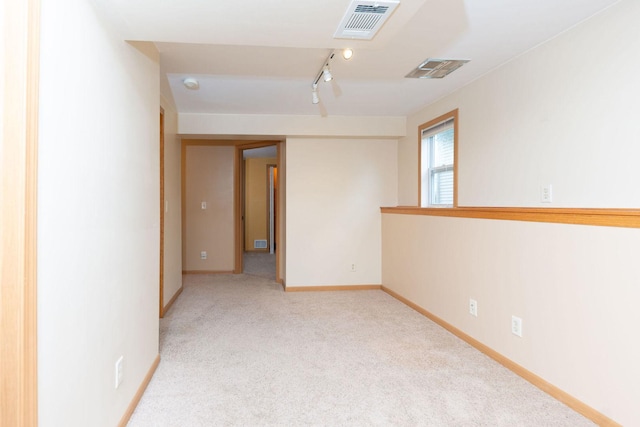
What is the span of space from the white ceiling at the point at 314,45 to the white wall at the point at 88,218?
321 millimetres

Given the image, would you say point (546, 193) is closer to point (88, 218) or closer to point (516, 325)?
point (516, 325)

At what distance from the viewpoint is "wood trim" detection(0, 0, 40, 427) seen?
1.00 m

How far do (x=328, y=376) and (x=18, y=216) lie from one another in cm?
195

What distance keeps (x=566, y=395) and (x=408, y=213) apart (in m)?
2.40

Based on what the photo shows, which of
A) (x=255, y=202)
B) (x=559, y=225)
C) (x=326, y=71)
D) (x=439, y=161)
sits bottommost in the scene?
(x=559, y=225)

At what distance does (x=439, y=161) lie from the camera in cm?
410

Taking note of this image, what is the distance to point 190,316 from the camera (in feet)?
12.3

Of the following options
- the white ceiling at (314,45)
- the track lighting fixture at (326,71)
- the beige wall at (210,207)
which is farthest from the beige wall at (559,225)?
the beige wall at (210,207)

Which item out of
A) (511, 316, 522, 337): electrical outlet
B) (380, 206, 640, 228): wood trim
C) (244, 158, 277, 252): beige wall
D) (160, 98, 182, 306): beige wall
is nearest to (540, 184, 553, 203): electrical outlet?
(380, 206, 640, 228): wood trim

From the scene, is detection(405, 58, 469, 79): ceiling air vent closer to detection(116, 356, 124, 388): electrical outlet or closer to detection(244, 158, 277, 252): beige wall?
detection(116, 356, 124, 388): electrical outlet

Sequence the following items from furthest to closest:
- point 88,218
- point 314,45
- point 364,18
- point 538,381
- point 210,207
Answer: point 210,207
point 538,381
point 314,45
point 364,18
point 88,218

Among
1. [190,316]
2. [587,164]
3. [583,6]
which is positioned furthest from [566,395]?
[190,316]

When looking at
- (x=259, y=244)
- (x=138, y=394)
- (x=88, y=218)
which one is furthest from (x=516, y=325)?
(x=259, y=244)

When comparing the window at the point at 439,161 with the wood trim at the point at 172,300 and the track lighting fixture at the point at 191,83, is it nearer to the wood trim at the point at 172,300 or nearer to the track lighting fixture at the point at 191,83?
the track lighting fixture at the point at 191,83
